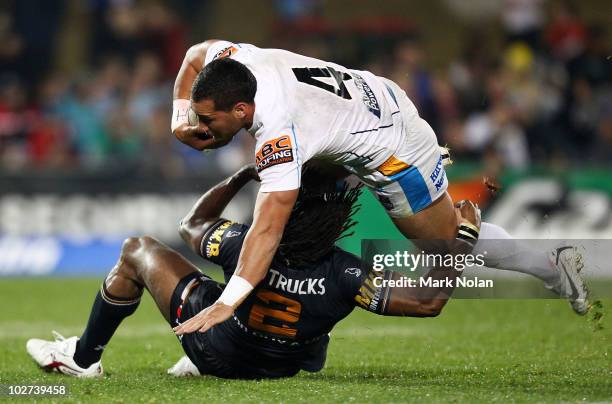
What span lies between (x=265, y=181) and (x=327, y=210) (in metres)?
0.60

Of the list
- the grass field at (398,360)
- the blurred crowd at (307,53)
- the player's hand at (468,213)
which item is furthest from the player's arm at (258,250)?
the blurred crowd at (307,53)

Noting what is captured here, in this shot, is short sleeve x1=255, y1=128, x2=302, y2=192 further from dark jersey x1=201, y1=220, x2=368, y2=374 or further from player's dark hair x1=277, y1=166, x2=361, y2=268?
dark jersey x1=201, y1=220, x2=368, y2=374

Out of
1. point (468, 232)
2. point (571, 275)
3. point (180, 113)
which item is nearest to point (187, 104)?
point (180, 113)

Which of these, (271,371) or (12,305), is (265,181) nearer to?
(271,371)

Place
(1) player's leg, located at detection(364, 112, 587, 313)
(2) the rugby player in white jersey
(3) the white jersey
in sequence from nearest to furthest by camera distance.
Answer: (2) the rugby player in white jersey < (3) the white jersey < (1) player's leg, located at detection(364, 112, 587, 313)

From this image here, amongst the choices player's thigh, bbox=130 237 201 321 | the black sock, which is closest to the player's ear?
player's thigh, bbox=130 237 201 321

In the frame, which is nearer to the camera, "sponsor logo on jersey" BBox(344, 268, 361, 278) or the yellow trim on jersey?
"sponsor logo on jersey" BBox(344, 268, 361, 278)

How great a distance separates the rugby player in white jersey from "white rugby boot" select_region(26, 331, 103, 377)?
1326 mm

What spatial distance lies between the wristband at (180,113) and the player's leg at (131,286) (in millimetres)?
774

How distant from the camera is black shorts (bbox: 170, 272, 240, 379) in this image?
5.98 meters

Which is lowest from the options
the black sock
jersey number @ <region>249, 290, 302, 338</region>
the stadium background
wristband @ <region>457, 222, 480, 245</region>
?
the stadium background

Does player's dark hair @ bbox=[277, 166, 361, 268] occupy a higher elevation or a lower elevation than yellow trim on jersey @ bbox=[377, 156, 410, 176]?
lower

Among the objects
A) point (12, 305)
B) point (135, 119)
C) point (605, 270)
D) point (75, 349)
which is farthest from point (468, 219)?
point (135, 119)

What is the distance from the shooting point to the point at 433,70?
56.6 ft
